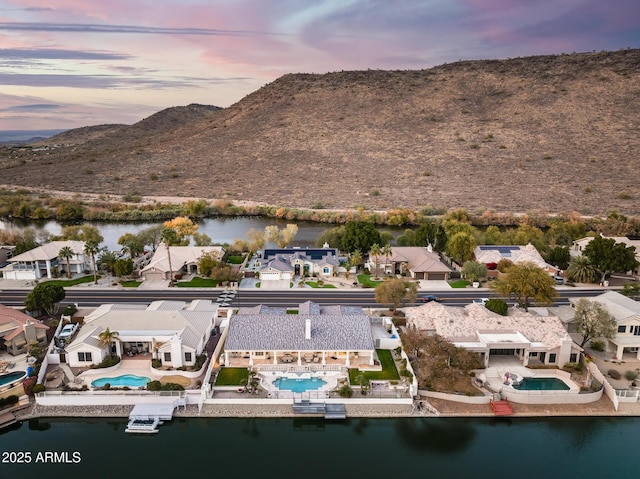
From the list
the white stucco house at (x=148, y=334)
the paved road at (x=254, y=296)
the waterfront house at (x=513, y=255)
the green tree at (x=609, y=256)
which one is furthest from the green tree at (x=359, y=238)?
the green tree at (x=609, y=256)

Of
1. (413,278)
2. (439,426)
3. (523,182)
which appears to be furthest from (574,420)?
(523,182)

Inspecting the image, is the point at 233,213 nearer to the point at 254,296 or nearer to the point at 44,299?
the point at 254,296

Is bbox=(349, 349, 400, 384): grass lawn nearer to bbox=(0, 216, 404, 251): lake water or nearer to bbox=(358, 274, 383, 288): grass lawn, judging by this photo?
bbox=(358, 274, 383, 288): grass lawn

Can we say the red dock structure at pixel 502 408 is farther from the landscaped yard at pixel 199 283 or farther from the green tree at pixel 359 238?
the landscaped yard at pixel 199 283

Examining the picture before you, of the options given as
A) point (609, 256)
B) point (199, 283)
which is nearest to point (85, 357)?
point (199, 283)

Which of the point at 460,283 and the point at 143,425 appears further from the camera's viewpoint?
the point at 460,283

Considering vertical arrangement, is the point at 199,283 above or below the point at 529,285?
below
